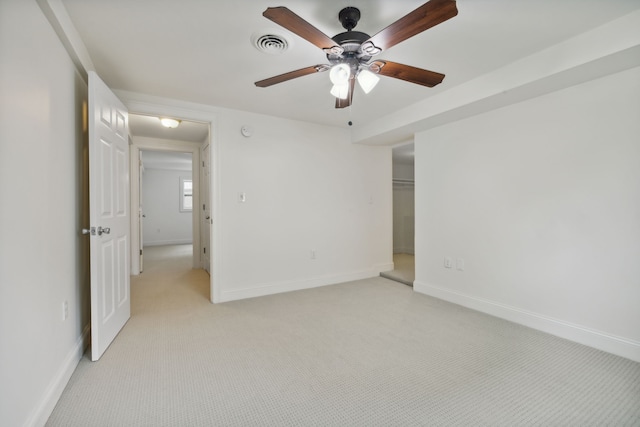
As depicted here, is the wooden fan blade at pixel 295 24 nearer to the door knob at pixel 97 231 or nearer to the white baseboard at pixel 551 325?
the door knob at pixel 97 231

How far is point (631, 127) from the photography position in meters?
2.05

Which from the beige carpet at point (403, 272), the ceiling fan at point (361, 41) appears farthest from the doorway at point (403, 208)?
the ceiling fan at point (361, 41)

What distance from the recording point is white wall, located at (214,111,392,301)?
3.37 m

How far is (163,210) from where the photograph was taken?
807 centimetres

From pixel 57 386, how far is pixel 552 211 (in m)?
3.66

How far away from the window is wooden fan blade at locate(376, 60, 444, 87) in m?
7.65

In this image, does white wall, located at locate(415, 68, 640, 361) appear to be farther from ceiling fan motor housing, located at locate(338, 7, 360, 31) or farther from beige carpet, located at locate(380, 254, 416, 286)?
ceiling fan motor housing, located at locate(338, 7, 360, 31)

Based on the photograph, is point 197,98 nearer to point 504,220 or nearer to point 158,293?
point 158,293

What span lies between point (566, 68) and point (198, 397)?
3.17m

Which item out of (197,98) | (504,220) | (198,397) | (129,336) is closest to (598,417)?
(504,220)

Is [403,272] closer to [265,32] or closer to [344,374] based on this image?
[344,374]

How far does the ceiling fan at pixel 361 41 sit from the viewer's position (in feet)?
4.23

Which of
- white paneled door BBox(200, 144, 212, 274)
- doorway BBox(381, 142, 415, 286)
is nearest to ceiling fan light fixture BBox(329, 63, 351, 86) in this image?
white paneled door BBox(200, 144, 212, 274)

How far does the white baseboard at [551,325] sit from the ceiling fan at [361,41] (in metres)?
2.22
